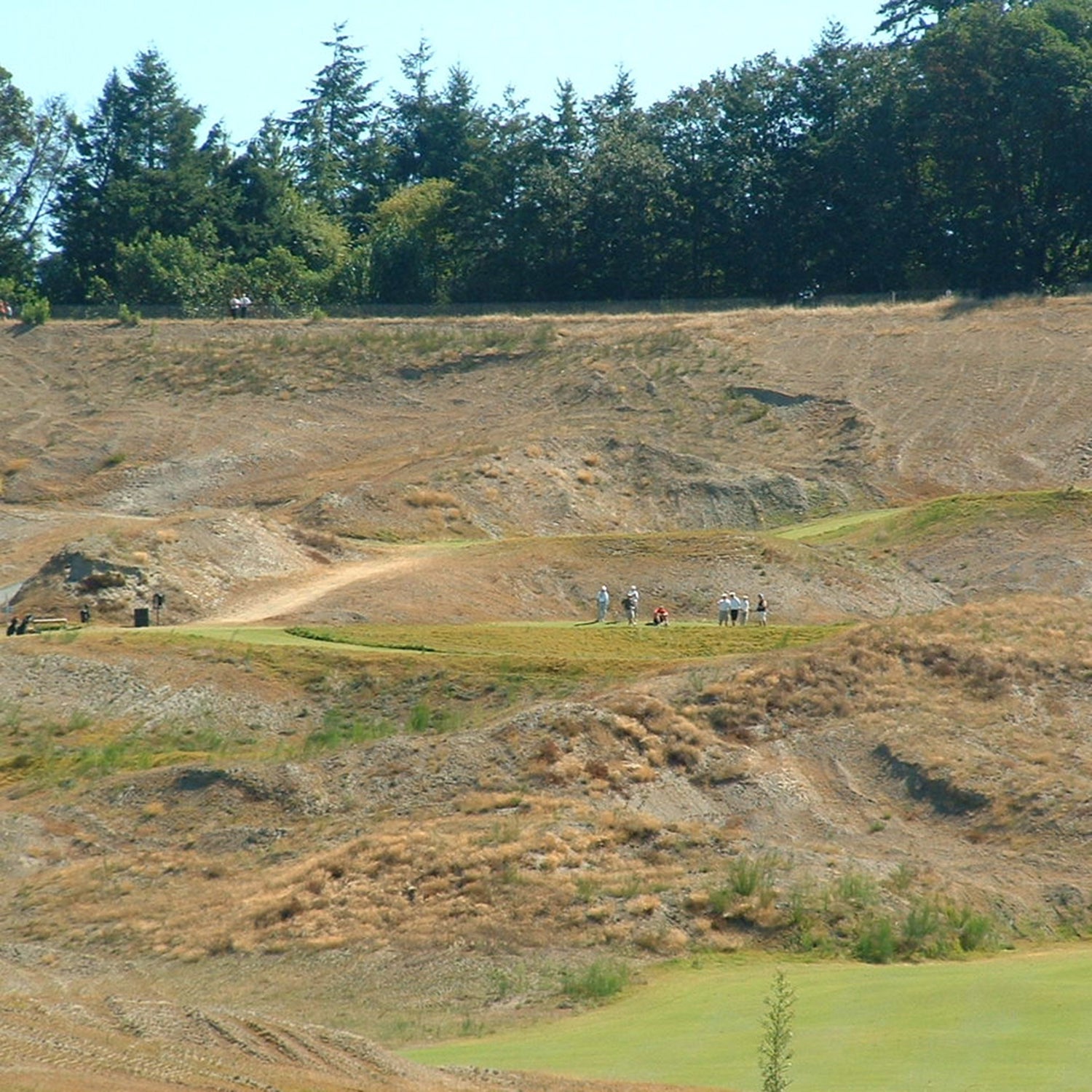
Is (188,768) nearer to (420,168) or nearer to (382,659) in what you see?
(382,659)

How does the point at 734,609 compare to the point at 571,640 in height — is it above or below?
above

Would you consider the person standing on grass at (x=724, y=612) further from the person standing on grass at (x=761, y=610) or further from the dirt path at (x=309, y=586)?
the dirt path at (x=309, y=586)

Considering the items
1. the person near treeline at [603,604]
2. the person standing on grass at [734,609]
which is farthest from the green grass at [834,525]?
the person near treeline at [603,604]

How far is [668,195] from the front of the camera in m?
89.6

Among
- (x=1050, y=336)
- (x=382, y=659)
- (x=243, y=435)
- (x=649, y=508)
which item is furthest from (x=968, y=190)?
(x=382, y=659)

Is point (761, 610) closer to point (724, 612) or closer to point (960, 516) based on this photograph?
point (724, 612)

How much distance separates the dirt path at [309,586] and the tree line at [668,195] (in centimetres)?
3545

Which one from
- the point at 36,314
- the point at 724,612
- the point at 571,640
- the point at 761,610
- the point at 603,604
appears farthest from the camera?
the point at 36,314

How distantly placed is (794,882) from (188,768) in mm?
12298

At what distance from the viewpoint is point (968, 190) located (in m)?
85.2

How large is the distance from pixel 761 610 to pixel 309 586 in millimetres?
12804

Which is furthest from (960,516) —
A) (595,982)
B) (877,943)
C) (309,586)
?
(595,982)

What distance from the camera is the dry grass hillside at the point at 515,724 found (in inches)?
1124

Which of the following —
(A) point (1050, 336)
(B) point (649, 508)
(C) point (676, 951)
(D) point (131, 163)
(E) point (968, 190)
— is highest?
(D) point (131, 163)
